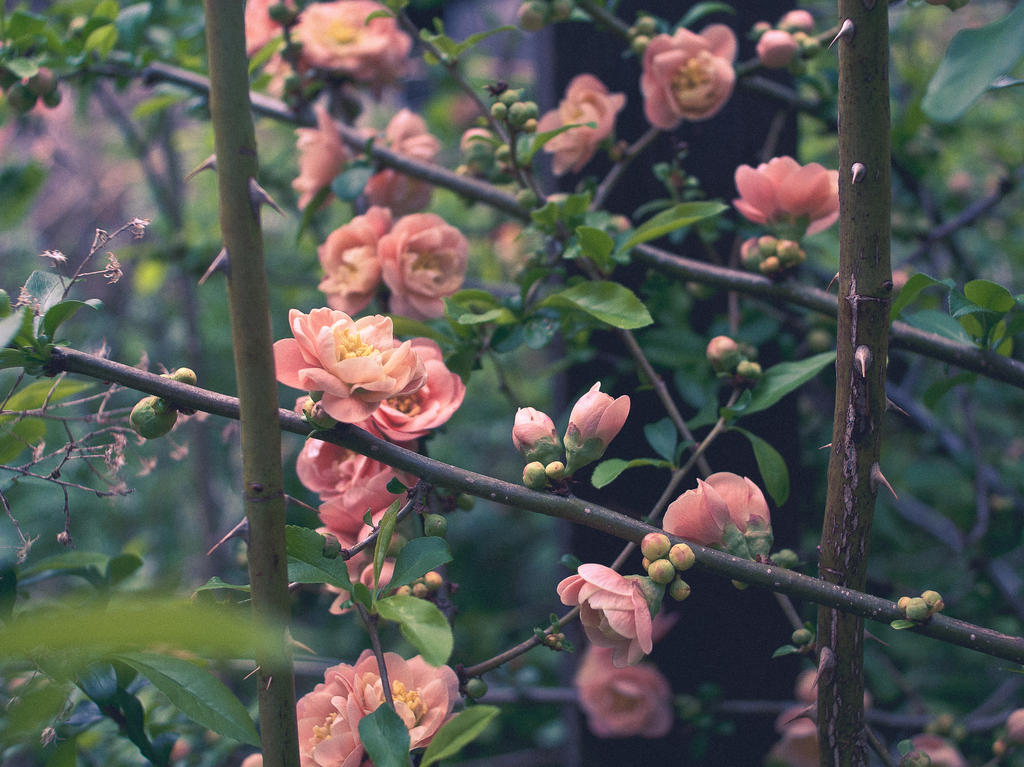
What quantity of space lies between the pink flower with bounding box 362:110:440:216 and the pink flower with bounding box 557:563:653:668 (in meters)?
0.70

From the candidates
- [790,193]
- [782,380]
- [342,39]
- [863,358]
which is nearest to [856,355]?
[863,358]

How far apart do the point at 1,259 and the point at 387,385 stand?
10.2ft

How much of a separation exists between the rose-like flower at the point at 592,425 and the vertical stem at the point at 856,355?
0.20 m

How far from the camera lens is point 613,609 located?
1.98 ft

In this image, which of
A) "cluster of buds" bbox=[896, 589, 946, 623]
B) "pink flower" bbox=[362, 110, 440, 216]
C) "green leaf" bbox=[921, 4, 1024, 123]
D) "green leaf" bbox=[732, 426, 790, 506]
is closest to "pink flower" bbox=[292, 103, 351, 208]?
"pink flower" bbox=[362, 110, 440, 216]

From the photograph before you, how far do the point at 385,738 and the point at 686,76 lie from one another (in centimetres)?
88

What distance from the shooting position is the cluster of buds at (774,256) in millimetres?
869

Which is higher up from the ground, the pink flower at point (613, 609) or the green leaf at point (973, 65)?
the green leaf at point (973, 65)

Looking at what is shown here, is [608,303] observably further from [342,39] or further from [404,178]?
[342,39]

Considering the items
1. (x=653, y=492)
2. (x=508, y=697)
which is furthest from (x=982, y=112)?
(x=508, y=697)

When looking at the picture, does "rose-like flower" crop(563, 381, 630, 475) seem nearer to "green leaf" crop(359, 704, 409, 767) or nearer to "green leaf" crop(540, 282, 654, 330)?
"green leaf" crop(540, 282, 654, 330)

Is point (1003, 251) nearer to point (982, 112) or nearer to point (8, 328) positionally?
point (982, 112)

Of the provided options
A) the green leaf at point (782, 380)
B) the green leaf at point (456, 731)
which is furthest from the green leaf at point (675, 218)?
the green leaf at point (456, 731)

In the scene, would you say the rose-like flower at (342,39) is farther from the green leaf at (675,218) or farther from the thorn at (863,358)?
the thorn at (863,358)
